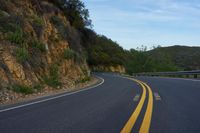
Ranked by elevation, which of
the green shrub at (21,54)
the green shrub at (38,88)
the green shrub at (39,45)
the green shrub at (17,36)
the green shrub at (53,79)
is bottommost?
the green shrub at (38,88)

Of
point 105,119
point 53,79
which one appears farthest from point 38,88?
point 105,119

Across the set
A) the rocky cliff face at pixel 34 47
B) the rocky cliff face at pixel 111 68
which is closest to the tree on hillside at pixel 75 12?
the rocky cliff face at pixel 34 47

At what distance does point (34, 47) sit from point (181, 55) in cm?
12176

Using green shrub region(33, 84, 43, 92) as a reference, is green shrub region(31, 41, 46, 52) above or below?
above

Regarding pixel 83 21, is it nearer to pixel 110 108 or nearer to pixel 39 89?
pixel 39 89

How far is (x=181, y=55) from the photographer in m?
140

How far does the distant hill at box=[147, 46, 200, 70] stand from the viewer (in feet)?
370

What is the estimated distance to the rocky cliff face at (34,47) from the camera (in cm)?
1884

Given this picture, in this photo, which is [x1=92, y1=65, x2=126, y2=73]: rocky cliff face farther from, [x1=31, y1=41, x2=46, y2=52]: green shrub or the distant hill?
[x1=31, y1=41, x2=46, y2=52]: green shrub

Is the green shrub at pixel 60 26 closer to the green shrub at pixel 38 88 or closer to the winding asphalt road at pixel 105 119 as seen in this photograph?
the green shrub at pixel 38 88

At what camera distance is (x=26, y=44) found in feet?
73.5

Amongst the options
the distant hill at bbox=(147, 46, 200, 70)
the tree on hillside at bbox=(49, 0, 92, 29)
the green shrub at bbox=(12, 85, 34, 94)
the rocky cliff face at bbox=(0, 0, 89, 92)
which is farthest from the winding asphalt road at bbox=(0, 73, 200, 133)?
the distant hill at bbox=(147, 46, 200, 70)

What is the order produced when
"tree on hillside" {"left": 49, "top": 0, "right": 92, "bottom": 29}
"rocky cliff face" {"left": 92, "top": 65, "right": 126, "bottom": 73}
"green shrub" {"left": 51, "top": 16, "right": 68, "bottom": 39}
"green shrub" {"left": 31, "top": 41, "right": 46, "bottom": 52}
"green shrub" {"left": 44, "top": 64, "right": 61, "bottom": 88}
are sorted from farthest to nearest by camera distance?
"rocky cliff face" {"left": 92, "top": 65, "right": 126, "bottom": 73} → "tree on hillside" {"left": 49, "top": 0, "right": 92, "bottom": 29} → "green shrub" {"left": 51, "top": 16, "right": 68, "bottom": 39} → "green shrub" {"left": 31, "top": 41, "right": 46, "bottom": 52} → "green shrub" {"left": 44, "top": 64, "right": 61, "bottom": 88}

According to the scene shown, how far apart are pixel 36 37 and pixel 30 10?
3670 millimetres
